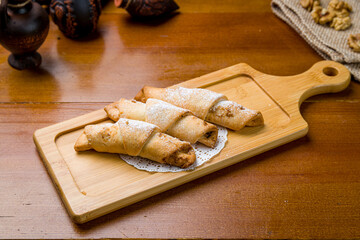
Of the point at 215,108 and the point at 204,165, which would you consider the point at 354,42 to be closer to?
the point at 215,108

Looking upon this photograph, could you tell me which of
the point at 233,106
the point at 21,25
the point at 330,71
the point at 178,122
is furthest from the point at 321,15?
the point at 21,25

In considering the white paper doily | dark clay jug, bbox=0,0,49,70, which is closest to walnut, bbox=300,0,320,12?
the white paper doily

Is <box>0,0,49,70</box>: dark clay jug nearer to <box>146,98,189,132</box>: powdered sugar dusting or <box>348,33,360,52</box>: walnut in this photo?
<box>146,98,189,132</box>: powdered sugar dusting

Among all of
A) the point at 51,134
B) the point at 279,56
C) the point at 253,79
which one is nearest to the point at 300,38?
the point at 279,56

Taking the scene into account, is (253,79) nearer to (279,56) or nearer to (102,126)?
(279,56)

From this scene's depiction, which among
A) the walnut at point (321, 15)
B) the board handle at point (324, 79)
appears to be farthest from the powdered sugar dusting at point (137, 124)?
the walnut at point (321, 15)

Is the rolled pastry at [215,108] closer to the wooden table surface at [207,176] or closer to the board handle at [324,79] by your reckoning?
the wooden table surface at [207,176]
